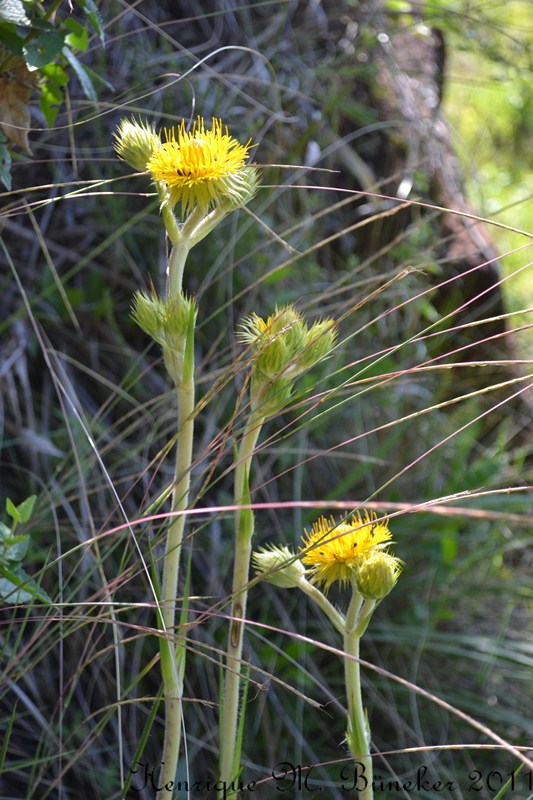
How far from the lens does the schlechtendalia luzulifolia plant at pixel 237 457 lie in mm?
642

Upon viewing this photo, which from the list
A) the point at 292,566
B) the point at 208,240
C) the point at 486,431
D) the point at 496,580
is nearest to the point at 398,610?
the point at 496,580

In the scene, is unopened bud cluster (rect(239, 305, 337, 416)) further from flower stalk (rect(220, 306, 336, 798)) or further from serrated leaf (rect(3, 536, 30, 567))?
serrated leaf (rect(3, 536, 30, 567))

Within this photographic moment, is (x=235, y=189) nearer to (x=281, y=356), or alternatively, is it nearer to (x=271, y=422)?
(x=281, y=356)

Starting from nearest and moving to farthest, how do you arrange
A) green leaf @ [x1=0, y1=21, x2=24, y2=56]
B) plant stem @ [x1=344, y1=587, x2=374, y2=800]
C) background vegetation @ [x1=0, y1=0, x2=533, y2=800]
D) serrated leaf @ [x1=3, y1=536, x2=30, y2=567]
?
plant stem @ [x1=344, y1=587, x2=374, y2=800] < serrated leaf @ [x1=3, y1=536, x2=30, y2=567] < green leaf @ [x1=0, y1=21, x2=24, y2=56] < background vegetation @ [x1=0, y1=0, x2=533, y2=800]

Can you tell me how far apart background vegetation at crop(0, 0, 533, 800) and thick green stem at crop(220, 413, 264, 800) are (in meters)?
0.36

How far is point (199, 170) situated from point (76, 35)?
33 centimetres

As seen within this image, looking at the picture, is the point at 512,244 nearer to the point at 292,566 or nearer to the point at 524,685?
the point at 524,685

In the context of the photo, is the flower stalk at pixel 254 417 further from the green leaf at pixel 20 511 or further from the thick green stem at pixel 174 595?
the green leaf at pixel 20 511

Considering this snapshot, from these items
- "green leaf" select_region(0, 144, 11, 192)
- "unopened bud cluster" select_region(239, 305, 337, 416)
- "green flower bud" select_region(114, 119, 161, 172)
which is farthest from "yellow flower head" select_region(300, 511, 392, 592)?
"green leaf" select_region(0, 144, 11, 192)

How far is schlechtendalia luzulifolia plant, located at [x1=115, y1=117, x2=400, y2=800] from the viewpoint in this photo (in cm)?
64

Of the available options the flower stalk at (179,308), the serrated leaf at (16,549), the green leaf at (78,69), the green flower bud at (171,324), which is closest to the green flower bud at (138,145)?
the flower stalk at (179,308)

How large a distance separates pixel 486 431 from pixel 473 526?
32 cm

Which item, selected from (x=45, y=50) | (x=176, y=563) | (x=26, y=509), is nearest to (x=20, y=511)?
(x=26, y=509)

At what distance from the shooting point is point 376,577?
25.0 inches
